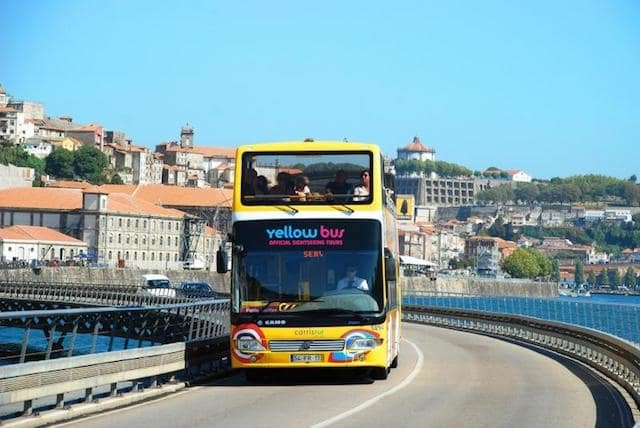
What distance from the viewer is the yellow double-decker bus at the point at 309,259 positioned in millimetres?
21562

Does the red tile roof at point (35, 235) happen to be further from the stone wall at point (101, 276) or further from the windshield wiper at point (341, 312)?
the windshield wiper at point (341, 312)

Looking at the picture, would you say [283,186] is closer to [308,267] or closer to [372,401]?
[308,267]

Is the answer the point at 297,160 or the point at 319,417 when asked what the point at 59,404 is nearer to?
the point at 319,417

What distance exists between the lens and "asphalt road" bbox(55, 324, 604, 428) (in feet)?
55.9

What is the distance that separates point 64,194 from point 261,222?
147 m

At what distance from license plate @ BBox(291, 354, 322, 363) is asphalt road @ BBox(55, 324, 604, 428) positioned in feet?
1.34

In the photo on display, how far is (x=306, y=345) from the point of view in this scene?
2152 cm

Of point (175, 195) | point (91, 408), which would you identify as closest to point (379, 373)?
point (91, 408)

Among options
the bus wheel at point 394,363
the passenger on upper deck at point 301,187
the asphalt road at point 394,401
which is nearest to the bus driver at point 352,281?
the passenger on upper deck at point 301,187

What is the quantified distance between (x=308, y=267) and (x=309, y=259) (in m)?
0.11

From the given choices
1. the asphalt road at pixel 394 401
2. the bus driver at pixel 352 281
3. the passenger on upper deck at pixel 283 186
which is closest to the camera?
the asphalt road at pixel 394 401

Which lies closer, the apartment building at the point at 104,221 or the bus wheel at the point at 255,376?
the bus wheel at the point at 255,376

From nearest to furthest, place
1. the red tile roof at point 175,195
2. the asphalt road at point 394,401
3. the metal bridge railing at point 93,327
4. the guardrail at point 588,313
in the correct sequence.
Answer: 1. the asphalt road at point 394,401
2. the metal bridge railing at point 93,327
3. the guardrail at point 588,313
4. the red tile roof at point 175,195

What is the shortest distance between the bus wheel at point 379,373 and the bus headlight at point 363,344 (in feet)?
2.67
